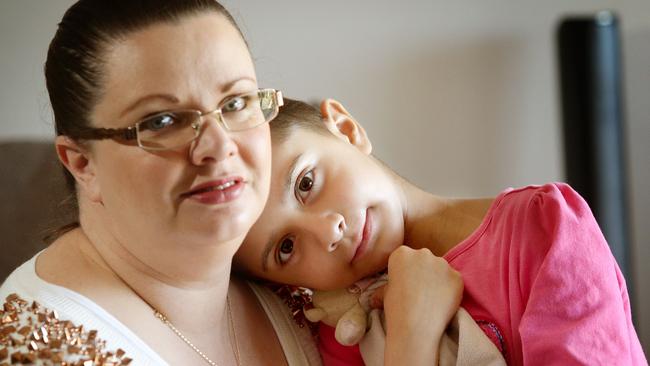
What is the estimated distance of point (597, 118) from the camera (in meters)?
3.04

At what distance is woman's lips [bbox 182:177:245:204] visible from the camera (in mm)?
1104

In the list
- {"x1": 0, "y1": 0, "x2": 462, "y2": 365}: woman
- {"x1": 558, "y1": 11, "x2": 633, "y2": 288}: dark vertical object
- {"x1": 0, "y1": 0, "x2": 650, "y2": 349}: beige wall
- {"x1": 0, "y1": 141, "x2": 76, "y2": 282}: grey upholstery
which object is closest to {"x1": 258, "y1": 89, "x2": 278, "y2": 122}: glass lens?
{"x1": 0, "y1": 0, "x2": 462, "y2": 365}: woman

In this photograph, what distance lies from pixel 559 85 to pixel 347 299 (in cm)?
197

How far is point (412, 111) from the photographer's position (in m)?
3.30

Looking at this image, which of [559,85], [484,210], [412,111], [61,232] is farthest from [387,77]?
[61,232]

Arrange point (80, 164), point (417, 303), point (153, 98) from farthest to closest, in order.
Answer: point (417, 303)
point (80, 164)
point (153, 98)

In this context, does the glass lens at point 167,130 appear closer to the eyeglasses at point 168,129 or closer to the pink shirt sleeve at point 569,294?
the eyeglasses at point 168,129

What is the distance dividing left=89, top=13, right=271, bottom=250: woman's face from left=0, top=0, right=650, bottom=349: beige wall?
1.89 m

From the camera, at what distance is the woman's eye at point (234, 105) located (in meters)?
1.13

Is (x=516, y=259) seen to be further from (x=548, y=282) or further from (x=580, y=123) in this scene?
(x=580, y=123)

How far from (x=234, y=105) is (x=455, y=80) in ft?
7.58

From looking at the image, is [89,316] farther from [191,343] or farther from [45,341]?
[191,343]

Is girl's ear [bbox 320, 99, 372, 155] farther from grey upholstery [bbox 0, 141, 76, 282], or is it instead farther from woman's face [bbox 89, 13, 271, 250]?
grey upholstery [bbox 0, 141, 76, 282]

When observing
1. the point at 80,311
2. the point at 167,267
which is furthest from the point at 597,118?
the point at 80,311
